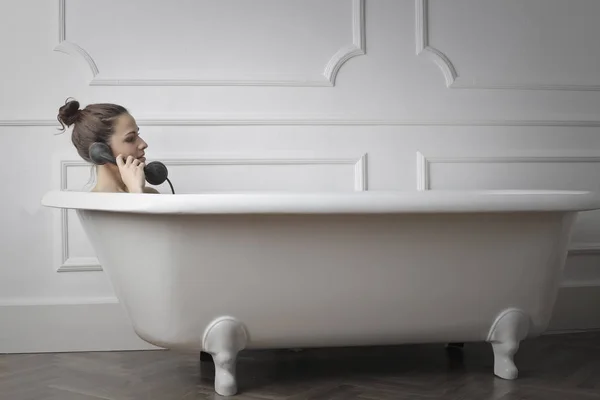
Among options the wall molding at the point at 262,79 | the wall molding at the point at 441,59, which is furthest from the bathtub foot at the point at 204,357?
the wall molding at the point at 441,59

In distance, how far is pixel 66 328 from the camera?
2.35m

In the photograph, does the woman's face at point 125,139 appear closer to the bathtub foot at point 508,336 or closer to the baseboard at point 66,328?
the baseboard at point 66,328

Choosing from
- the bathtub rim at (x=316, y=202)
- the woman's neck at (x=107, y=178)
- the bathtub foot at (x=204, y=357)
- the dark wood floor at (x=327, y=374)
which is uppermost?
the woman's neck at (x=107, y=178)

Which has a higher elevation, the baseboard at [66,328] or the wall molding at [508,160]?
the wall molding at [508,160]

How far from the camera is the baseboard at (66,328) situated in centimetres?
233

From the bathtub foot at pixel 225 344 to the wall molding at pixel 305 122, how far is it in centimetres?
96

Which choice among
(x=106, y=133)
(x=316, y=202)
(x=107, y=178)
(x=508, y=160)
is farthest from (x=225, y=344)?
(x=508, y=160)

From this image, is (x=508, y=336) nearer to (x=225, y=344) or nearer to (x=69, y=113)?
(x=225, y=344)

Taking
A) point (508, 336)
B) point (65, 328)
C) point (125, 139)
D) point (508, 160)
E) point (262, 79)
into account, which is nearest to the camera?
point (508, 336)

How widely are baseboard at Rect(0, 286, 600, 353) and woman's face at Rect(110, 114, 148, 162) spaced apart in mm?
685

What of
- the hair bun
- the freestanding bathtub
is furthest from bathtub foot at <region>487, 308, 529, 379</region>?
the hair bun

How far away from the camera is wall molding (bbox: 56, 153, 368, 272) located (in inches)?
93.0

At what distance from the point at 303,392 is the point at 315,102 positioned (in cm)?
116

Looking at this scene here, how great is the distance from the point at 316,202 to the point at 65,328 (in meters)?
1.28
